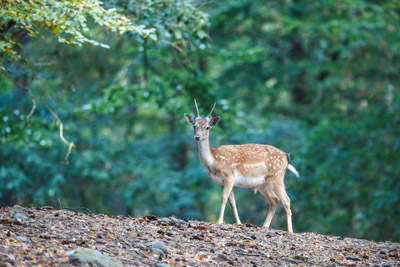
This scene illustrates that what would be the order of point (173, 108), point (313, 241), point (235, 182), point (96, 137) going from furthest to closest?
1. point (96, 137)
2. point (173, 108)
3. point (235, 182)
4. point (313, 241)

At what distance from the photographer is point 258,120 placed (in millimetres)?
18984

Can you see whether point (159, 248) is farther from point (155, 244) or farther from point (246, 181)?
point (246, 181)

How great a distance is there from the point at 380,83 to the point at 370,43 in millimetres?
1436

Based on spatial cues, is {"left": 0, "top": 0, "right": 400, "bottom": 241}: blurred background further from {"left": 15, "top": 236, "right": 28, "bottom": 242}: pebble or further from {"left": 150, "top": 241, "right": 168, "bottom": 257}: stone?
{"left": 15, "top": 236, "right": 28, "bottom": 242}: pebble

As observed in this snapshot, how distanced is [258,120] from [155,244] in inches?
523

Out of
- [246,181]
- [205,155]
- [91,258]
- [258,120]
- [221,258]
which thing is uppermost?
[91,258]

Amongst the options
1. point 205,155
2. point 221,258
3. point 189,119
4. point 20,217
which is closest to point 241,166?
point 205,155

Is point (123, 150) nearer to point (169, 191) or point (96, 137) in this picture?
point (96, 137)

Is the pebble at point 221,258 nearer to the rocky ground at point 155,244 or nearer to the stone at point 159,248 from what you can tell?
the rocky ground at point 155,244

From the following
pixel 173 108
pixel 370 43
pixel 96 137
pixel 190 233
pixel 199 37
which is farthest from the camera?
pixel 96 137

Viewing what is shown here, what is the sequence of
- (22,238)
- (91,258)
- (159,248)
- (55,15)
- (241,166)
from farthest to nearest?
(241,166)
(55,15)
(159,248)
(22,238)
(91,258)

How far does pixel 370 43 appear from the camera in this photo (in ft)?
57.9

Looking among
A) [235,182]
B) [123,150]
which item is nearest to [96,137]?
[123,150]

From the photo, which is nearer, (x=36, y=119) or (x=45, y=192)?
(x=36, y=119)
